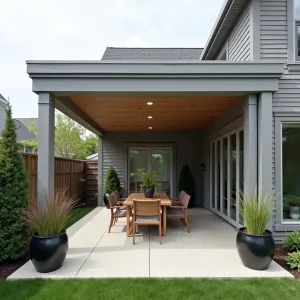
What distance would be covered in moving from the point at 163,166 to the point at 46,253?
24.6 ft

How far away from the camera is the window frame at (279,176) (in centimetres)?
501

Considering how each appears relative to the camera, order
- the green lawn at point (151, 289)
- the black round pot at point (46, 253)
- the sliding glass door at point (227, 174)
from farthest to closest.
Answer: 1. the sliding glass door at point (227, 174)
2. the black round pot at point (46, 253)
3. the green lawn at point (151, 289)

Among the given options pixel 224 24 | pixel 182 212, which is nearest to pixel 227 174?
pixel 182 212

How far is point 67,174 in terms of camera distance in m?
9.26

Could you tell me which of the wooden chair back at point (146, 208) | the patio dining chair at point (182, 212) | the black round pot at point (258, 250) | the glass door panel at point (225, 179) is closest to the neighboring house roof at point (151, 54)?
the glass door panel at point (225, 179)

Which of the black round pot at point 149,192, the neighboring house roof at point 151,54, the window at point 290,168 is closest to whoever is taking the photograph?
the window at point 290,168

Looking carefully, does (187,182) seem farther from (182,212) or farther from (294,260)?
(294,260)

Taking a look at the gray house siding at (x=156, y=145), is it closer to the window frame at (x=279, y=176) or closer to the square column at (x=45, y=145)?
the window frame at (x=279, y=176)

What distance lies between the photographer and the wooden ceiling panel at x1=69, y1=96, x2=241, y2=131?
5566mm

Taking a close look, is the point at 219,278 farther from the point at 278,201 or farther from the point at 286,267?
the point at 278,201

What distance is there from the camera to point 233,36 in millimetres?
6613

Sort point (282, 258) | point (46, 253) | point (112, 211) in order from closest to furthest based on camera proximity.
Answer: point (46, 253) < point (282, 258) < point (112, 211)

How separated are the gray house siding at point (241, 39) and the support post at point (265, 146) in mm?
1390

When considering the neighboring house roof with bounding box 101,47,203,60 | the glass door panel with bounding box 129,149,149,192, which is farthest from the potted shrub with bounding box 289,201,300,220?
the neighboring house roof with bounding box 101,47,203,60
